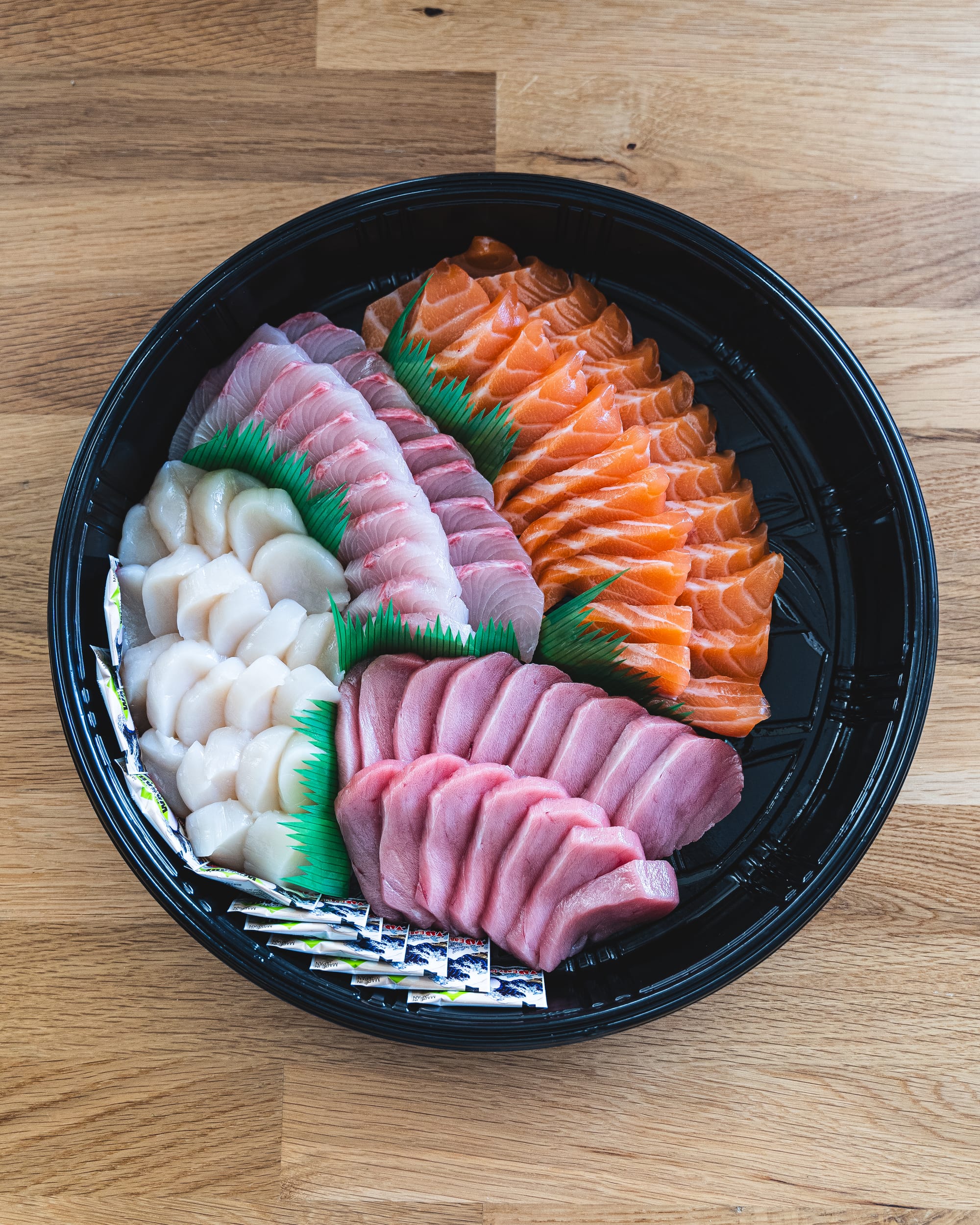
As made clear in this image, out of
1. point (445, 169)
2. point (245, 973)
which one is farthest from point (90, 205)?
point (245, 973)

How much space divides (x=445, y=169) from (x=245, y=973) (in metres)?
2.43

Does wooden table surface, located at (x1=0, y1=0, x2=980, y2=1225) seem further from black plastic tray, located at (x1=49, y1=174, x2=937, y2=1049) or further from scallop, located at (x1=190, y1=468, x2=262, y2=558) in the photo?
scallop, located at (x1=190, y1=468, x2=262, y2=558)

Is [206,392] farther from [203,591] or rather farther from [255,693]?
[255,693]

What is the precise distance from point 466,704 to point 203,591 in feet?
2.47

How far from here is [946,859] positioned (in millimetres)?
2633

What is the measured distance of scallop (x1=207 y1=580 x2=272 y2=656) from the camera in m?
2.38

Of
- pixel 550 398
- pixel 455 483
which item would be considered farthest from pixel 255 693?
pixel 550 398

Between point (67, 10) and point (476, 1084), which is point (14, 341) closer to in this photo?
point (67, 10)

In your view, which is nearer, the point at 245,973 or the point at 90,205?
the point at 245,973

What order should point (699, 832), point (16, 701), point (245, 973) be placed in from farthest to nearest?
1. point (16, 701)
2. point (699, 832)
3. point (245, 973)

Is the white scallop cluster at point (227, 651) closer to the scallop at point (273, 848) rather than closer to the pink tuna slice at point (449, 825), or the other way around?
the scallop at point (273, 848)

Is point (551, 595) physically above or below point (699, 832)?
above

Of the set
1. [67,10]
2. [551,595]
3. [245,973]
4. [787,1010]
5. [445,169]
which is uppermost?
[67,10]

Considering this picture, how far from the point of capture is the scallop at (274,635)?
7.77ft
